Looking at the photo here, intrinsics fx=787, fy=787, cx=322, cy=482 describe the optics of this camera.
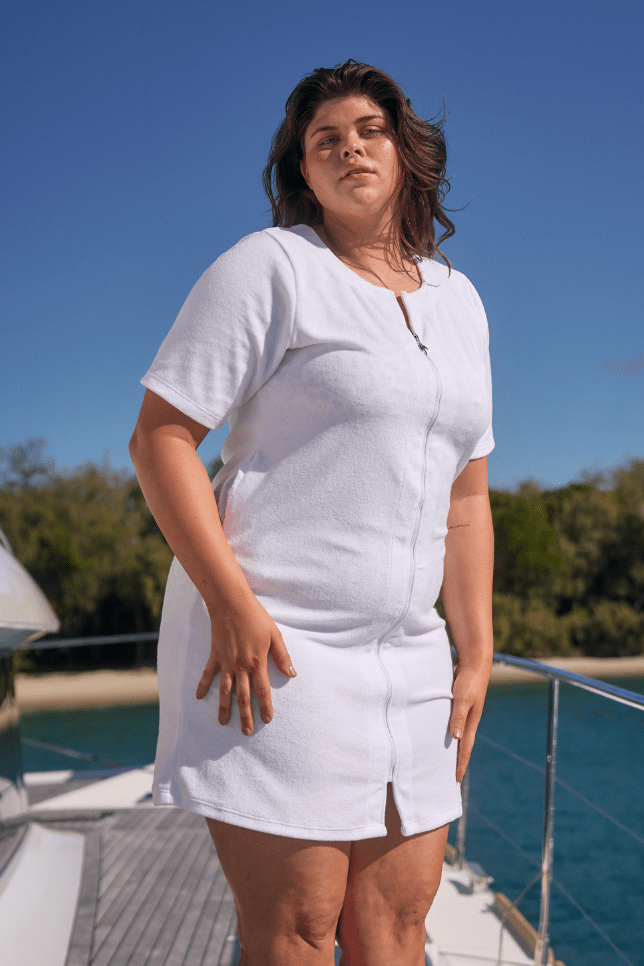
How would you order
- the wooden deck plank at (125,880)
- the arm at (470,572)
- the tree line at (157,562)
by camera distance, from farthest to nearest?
the tree line at (157,562)
the wooden deck plank at (125,880)
the arm at (470,572)

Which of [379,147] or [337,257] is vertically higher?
[379,147]

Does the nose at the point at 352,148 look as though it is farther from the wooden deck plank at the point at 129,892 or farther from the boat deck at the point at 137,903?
the wooden deck plank at the point at 129,892

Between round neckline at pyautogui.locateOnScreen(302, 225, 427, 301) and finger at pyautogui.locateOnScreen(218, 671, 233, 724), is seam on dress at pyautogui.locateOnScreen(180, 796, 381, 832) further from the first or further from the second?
round neckline at pyautogui.locateOnScreen(302, 225, 427, 301)

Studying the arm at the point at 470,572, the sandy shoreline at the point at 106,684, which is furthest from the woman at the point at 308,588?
the sandy shoreline at the point at 106,684

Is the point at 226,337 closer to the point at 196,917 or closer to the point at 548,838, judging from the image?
the point at 548,838

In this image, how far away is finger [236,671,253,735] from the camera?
692mm

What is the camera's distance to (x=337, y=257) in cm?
82

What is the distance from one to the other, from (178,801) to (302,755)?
4.9 inches

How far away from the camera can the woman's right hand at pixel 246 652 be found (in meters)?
0.69

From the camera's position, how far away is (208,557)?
696 millimetres

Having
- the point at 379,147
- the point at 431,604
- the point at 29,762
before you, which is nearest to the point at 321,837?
the point at 431,604

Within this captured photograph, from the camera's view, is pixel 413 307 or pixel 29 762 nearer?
pixel 413 307

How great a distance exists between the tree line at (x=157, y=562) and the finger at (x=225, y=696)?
84.5ft

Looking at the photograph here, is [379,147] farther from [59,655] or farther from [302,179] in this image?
[59,655]
